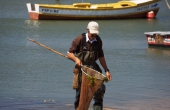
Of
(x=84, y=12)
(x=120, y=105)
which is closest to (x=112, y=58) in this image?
(x=120, y=105)

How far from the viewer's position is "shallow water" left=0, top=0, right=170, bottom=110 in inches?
440

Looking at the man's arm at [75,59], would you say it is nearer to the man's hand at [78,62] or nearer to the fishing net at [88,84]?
the man's hand at [78,62]

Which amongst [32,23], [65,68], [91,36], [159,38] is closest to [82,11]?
[32,23]

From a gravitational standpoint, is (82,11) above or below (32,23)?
above

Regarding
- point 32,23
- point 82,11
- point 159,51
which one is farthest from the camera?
point 82,11

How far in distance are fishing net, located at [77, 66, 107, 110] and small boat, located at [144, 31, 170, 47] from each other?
10508 millimetres

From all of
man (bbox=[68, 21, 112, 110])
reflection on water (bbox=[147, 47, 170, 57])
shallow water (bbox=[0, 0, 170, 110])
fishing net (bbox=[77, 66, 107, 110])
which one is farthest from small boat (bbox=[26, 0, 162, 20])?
fishing net (bbox=[77, 66, 107, 110])

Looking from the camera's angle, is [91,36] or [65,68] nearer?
[91,36]

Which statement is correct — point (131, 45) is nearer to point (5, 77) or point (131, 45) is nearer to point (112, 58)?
point (112, 58)

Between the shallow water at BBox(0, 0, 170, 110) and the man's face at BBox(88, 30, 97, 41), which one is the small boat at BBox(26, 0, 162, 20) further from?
the man's face at BBox(88, 30, 97, 41)

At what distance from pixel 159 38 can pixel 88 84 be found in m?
11.2

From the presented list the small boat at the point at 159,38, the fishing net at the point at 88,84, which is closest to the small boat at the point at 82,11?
the small boat at the point at 159,38

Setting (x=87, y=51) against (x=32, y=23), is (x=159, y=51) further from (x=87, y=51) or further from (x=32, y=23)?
(x=32, y=23)

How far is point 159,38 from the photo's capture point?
19625mm
